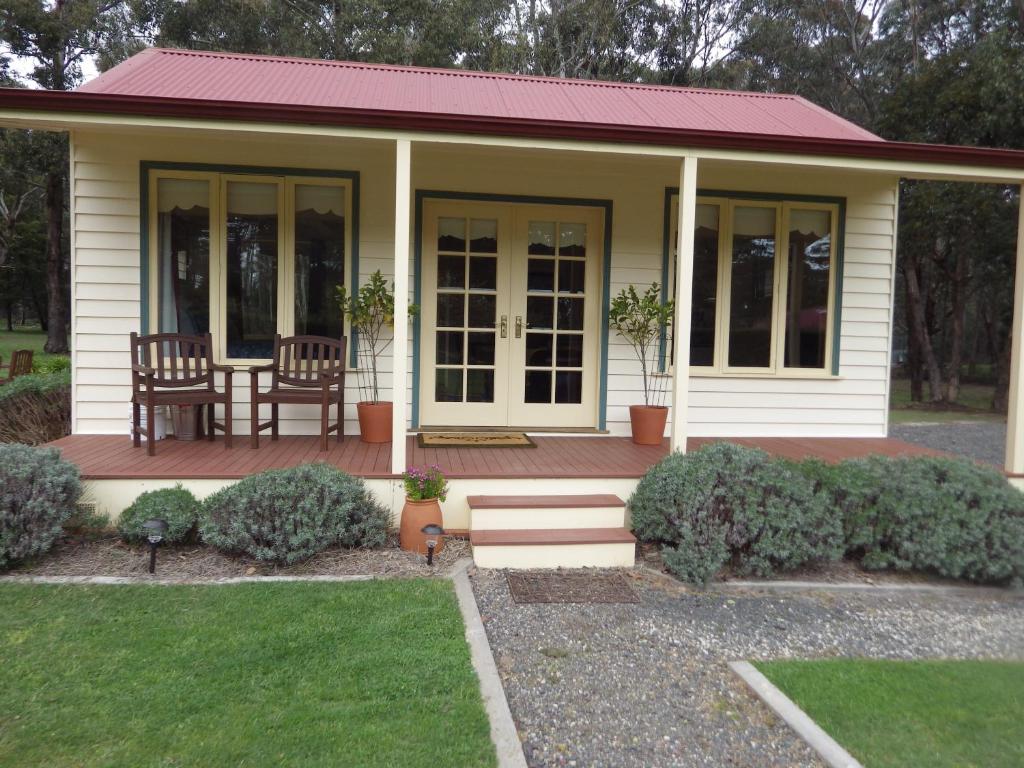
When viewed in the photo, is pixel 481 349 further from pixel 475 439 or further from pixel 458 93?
pixel 458 93

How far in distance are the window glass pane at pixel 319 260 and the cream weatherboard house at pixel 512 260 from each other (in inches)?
0.6

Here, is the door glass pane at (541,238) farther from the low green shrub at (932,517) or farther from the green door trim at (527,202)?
the low green shrub at (932,517)

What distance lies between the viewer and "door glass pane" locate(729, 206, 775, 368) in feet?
19.1

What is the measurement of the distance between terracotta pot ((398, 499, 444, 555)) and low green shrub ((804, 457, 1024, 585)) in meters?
2.16

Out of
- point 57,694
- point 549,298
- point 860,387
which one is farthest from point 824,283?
point 57,694

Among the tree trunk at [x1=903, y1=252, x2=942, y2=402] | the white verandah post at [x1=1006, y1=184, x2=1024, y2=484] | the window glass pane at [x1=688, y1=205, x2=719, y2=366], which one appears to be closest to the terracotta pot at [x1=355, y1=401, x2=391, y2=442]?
the window glass pane at [x1=688, y1=205, x2=719, y2=366]

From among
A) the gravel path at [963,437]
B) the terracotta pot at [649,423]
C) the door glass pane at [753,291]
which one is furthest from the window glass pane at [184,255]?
the gravel path at [963,437]

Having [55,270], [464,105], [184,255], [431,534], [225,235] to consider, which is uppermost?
[464,105]

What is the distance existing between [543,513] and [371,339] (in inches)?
87.2

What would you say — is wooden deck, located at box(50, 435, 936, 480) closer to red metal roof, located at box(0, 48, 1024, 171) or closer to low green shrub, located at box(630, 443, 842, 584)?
low green shrub, located at box(630, 443, 842, 584)

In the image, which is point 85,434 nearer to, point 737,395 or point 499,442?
point 499,442

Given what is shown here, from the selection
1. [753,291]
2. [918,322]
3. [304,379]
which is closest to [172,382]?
[304,379]

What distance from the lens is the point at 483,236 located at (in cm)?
562

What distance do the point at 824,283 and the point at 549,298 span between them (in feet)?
8.00
